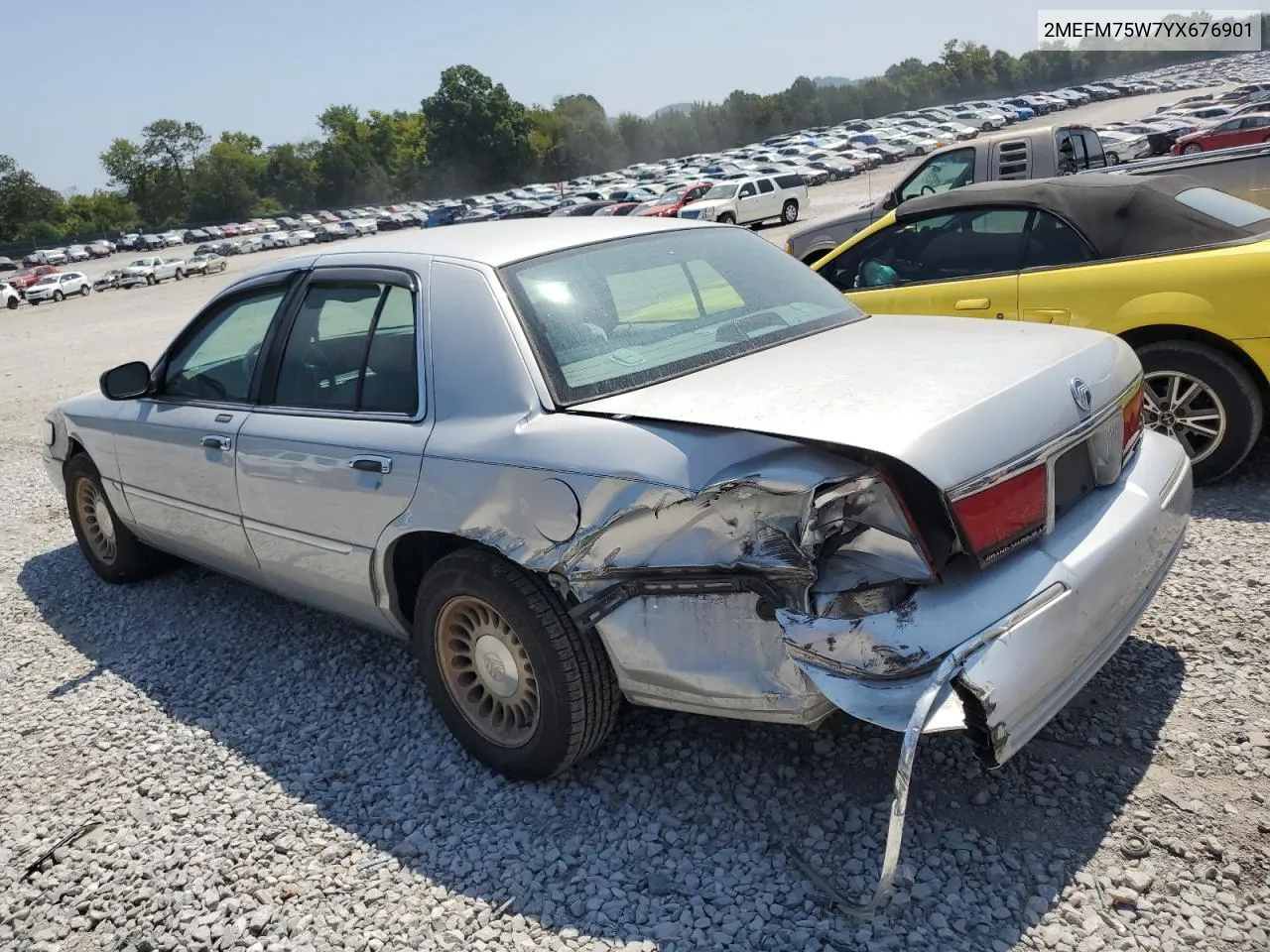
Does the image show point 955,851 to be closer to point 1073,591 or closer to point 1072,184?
point 1073,591

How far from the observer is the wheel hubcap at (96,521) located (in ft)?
16.2

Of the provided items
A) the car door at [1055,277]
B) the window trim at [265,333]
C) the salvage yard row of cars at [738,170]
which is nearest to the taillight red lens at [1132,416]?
the car door at [1055,277]

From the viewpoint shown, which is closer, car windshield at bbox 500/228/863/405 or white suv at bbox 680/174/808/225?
car windshield at bbox 500/228/863/405

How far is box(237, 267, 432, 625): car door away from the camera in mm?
3072

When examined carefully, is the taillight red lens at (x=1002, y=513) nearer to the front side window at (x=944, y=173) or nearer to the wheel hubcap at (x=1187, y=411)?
the wheel hubcap at (x=1187, y=411)

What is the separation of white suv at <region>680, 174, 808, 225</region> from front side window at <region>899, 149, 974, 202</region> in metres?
16.7

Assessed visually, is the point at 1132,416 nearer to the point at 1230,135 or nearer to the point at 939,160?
the point at 939,160

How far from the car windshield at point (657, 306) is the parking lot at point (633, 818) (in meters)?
1.25

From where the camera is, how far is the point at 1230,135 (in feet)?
76.0

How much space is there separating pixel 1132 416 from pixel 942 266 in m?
2.84

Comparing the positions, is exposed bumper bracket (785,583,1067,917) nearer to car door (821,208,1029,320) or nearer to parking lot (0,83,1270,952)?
parking lot (0,83,1270,952)

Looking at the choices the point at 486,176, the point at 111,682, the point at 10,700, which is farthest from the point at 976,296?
the point at 486,176

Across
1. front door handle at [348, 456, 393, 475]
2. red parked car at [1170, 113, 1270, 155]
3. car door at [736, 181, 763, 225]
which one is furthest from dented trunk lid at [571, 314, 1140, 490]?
car door at [736, 181, 763, 225]

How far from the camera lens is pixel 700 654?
2.45 m
